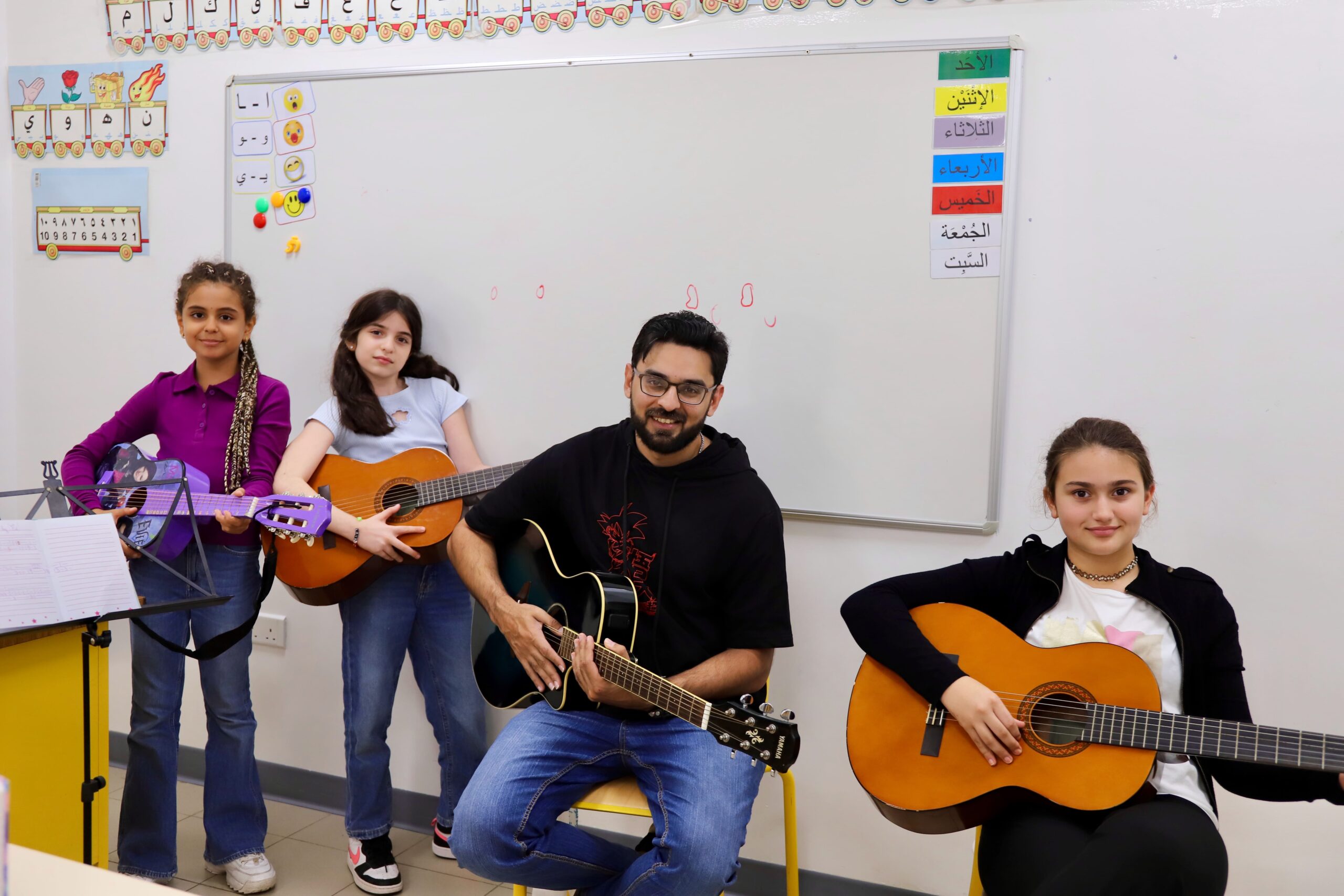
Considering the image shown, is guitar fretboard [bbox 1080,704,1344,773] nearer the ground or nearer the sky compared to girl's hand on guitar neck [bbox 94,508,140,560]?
nearer the ground

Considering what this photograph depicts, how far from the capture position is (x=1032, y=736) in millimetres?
1683

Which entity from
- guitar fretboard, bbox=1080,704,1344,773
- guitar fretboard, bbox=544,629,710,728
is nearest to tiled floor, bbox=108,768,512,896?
guitar fretboard, bbox=544,629,710,728

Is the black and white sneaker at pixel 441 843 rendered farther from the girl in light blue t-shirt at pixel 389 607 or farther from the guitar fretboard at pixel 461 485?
the guitar fretboard at pixel 461 485

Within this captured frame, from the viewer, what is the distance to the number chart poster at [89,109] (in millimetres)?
2996

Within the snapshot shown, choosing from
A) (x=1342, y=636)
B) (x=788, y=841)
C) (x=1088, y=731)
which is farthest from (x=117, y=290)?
(x=1342, y=636)

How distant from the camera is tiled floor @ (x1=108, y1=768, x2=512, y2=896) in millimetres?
2520

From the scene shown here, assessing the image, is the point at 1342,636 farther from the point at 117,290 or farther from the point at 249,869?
the point at 117,290

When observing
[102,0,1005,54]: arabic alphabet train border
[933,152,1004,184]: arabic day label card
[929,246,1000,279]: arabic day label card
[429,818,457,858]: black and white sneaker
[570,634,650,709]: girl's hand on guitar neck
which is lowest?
[429,818,457,858]: black and white sneaker


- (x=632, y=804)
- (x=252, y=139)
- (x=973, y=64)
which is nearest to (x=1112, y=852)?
(x=632, y=804)

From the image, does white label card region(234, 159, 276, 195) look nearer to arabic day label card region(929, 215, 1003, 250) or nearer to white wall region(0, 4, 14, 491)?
white wall region(0, 4, 14, 491)

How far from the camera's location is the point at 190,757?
3098 mm

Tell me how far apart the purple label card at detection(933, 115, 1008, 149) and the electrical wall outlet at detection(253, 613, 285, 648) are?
229 centimetres

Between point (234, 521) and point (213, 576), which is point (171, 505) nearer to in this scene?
point (234, 521)

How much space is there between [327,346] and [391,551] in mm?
745
